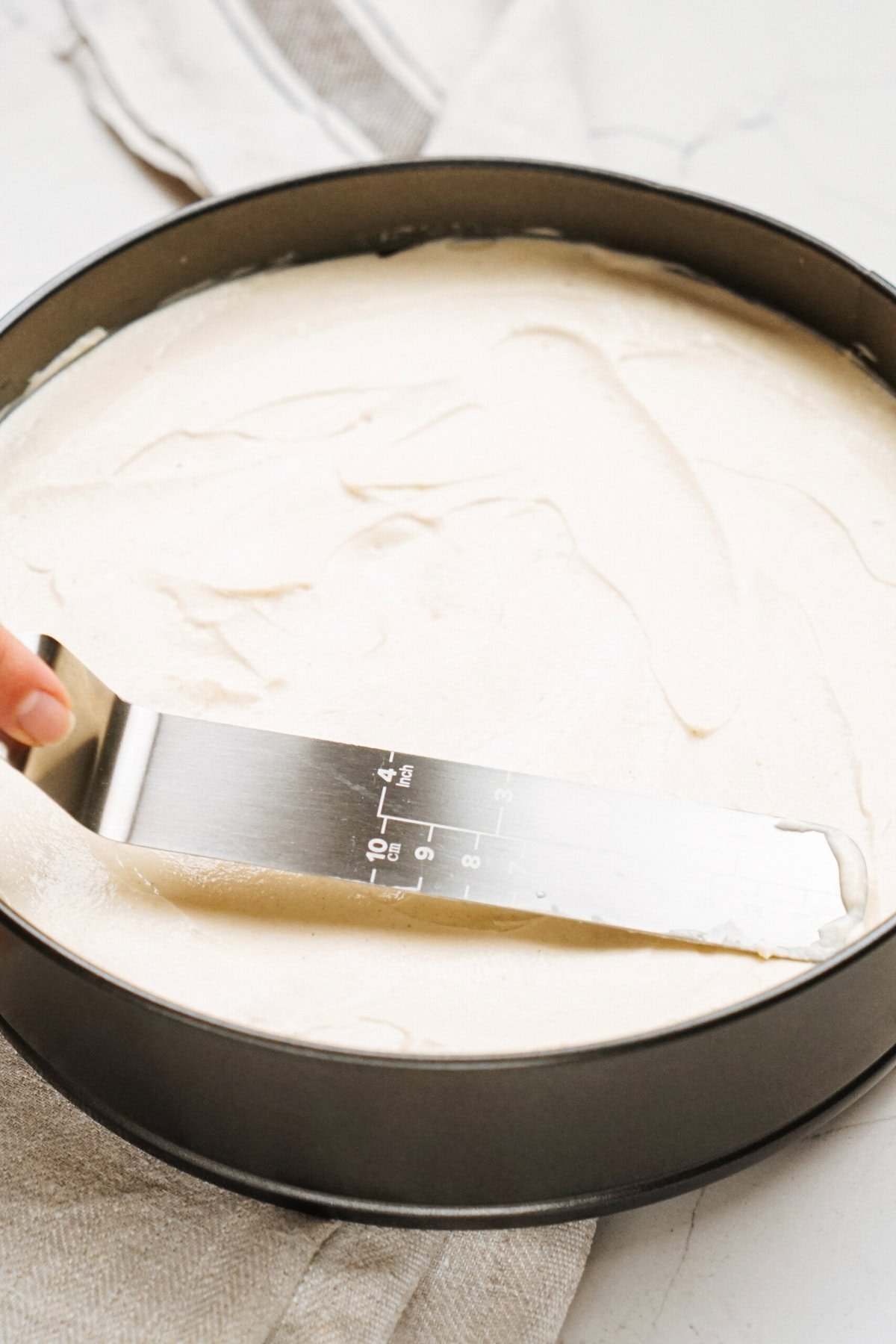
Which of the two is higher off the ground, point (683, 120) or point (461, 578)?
point (683, 120)

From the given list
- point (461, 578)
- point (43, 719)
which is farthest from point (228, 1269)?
point (461, 578)

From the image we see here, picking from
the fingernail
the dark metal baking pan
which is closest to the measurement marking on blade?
the dark metal baking pan

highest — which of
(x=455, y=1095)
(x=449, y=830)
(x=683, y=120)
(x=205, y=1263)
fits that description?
(x=683, y=120)

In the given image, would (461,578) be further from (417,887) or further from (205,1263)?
(205,1263)

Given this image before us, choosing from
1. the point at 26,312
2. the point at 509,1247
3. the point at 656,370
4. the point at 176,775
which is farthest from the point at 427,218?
the point at 509,1247

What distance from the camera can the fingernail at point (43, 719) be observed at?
0.89 m

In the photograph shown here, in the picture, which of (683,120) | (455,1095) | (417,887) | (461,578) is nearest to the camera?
(455,1095)

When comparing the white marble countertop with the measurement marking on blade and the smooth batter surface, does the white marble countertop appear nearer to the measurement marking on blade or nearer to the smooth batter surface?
the smooth batter surface

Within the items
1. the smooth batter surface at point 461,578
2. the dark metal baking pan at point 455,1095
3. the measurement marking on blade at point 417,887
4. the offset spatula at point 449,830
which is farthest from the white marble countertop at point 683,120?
the measurement marking on blade at point 417,887

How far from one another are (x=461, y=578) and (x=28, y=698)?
17.4 inches

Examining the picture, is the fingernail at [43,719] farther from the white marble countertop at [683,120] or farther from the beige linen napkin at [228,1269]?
the white marble countertop at [683,120]

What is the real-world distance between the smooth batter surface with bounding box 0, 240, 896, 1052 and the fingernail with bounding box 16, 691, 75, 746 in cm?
15

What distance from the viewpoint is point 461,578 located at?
1.21 metres

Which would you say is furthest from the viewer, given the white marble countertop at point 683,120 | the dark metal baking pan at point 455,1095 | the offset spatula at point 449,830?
the white marble countertop at point 683,120
